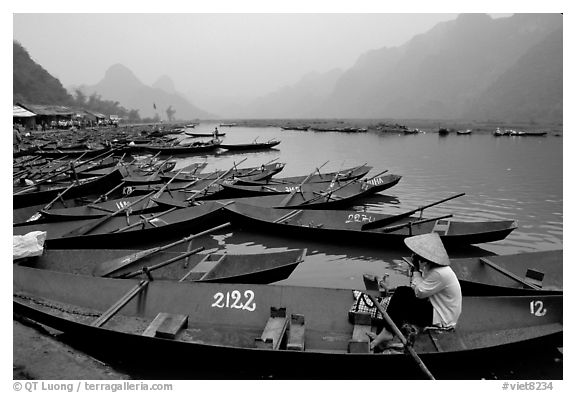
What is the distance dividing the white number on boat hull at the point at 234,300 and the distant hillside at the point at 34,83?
81317 millimetres

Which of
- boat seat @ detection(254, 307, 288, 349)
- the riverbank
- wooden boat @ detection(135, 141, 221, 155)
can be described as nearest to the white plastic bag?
the riverbank

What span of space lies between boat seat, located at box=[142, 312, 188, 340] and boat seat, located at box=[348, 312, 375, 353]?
2.81 metres

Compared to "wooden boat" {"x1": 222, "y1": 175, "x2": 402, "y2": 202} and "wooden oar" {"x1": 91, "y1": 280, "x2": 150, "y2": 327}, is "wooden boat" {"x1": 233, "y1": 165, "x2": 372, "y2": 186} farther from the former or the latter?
"wooden oar" {"x1": 91, "y1": 280, "x2": 150, "y2": 327}

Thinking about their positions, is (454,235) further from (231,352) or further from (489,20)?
(489,20)

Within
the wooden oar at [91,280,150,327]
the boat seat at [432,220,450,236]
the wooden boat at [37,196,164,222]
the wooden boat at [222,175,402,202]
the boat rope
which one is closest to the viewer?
the wooden oar at [91,280,150,327]

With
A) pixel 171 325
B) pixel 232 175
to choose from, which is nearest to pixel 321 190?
pixel 232 175

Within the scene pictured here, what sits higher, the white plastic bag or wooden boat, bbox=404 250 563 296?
the white plastic bag

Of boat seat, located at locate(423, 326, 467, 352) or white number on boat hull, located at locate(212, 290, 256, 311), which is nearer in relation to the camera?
boat seat, located at locate(423, 326, 467, 352)

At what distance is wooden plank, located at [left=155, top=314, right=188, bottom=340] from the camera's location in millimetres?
6223

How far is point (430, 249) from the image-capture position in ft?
18.6

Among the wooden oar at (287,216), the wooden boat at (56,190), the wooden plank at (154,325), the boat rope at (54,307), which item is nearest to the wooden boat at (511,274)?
the wooden oar at (287,216)

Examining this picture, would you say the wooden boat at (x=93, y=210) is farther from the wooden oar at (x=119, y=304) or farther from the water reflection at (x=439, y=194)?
the wooden oar at (x=119, y=304)

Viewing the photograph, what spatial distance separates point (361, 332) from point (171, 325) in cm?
316

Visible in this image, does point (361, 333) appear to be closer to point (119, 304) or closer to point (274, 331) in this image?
point (274, 331)
